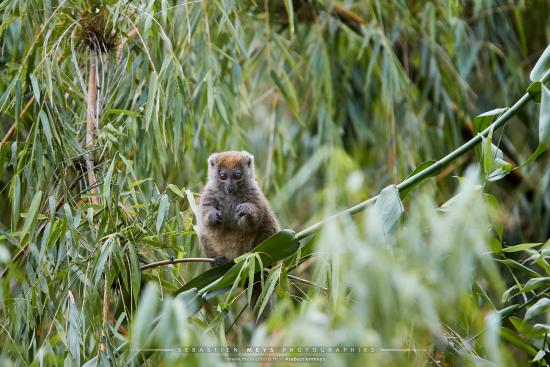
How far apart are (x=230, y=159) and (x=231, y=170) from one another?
93mm

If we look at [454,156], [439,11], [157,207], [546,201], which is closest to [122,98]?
[157,207]

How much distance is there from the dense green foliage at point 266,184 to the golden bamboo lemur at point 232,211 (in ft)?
0.68

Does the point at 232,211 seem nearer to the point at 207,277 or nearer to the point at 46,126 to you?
the point at 207,277

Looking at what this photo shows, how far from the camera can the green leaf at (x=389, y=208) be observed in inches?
109

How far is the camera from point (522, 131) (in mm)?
7426

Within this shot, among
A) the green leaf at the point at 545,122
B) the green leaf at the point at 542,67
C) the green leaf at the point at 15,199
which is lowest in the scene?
the green leaf at the point at 15,199

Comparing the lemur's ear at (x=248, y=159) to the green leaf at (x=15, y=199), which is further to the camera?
the lemur's ear at (x=248, y=159)

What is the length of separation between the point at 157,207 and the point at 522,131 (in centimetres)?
504

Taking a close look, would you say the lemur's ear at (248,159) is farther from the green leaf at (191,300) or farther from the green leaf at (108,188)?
the green leaf at (191,300)

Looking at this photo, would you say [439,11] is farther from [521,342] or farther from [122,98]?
[521,342]

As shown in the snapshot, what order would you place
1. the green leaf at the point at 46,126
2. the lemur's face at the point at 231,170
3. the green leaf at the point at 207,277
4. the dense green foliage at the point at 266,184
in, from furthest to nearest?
the lemur's face at the point at 231,170
the green leaf at the point at 46,126
the green leaf at the point at 207,277
the dense green foliage at the point at 266,184

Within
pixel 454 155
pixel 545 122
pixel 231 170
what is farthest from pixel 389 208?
pixel 231 170

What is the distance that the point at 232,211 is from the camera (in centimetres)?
434

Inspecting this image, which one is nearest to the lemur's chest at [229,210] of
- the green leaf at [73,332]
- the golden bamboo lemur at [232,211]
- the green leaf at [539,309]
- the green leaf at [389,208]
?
the golden bamboo lemur at [232,211]
